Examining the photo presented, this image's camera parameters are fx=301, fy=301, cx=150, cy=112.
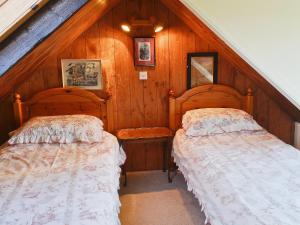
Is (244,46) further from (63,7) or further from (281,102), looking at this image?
(281,102)

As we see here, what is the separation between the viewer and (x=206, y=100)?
3.56m

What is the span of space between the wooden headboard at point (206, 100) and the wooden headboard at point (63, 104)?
29.2 inches

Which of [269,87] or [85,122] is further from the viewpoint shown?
[269,87]

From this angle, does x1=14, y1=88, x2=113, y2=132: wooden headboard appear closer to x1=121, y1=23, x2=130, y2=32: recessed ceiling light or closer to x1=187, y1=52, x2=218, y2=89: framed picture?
x1=121, y1=23, x2=130, y2=32: recessed ceiling light

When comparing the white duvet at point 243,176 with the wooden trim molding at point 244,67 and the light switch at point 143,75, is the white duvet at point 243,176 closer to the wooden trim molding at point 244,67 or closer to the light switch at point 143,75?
the wooden trim molding at point 244,67

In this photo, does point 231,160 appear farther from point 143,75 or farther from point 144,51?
point 144,51

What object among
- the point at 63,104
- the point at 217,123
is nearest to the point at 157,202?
the point at 217,123

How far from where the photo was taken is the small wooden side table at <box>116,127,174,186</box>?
3.23 m

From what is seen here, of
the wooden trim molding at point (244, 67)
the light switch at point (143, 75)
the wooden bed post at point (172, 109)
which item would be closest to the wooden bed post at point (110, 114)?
the light switch at point (143, 75)

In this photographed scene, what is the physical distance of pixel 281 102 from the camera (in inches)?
138

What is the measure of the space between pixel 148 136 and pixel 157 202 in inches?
27.6

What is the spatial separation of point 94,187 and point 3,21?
1.35 meters

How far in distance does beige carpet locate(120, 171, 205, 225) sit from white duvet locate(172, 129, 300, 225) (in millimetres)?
366

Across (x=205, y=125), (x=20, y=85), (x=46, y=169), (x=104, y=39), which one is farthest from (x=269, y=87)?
(x=20, y=85)
